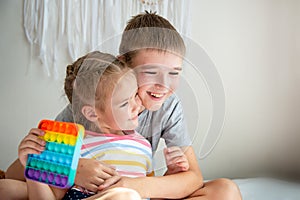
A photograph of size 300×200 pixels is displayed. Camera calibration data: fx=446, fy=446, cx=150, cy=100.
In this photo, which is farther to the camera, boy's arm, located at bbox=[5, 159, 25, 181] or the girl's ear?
boy's arm, located at bbox=[5, 159, 25, 181]

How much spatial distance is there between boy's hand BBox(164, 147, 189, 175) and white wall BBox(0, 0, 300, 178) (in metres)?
0.73

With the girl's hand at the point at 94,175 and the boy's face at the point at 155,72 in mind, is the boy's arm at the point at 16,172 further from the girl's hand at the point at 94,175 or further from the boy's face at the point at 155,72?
the boy's face at the point at 155,72

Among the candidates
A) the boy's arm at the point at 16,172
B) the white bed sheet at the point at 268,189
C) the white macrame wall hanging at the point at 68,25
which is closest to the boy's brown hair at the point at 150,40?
the boy's arm at the point at 16,172

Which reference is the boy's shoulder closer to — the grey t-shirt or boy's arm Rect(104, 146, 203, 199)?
the grey t-shirt

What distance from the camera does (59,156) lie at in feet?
2.40

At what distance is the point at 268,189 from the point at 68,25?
90 cm

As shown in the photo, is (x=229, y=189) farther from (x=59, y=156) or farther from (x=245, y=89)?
(x=245, y=89)

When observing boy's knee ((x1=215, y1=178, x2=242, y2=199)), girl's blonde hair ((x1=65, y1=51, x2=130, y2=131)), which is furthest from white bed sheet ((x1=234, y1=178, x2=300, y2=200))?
girl's blonde hair ((x1=65, y1=51, x2=130, y2=131))

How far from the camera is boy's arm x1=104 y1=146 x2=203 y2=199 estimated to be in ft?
2.98

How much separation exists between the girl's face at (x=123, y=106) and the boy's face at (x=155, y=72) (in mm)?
16

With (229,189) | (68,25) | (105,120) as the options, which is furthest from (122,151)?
(68,25)

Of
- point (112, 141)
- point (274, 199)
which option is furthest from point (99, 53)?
point (274, 199)

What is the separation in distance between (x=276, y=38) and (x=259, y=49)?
3.0 inches

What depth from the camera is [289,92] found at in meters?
1.70
